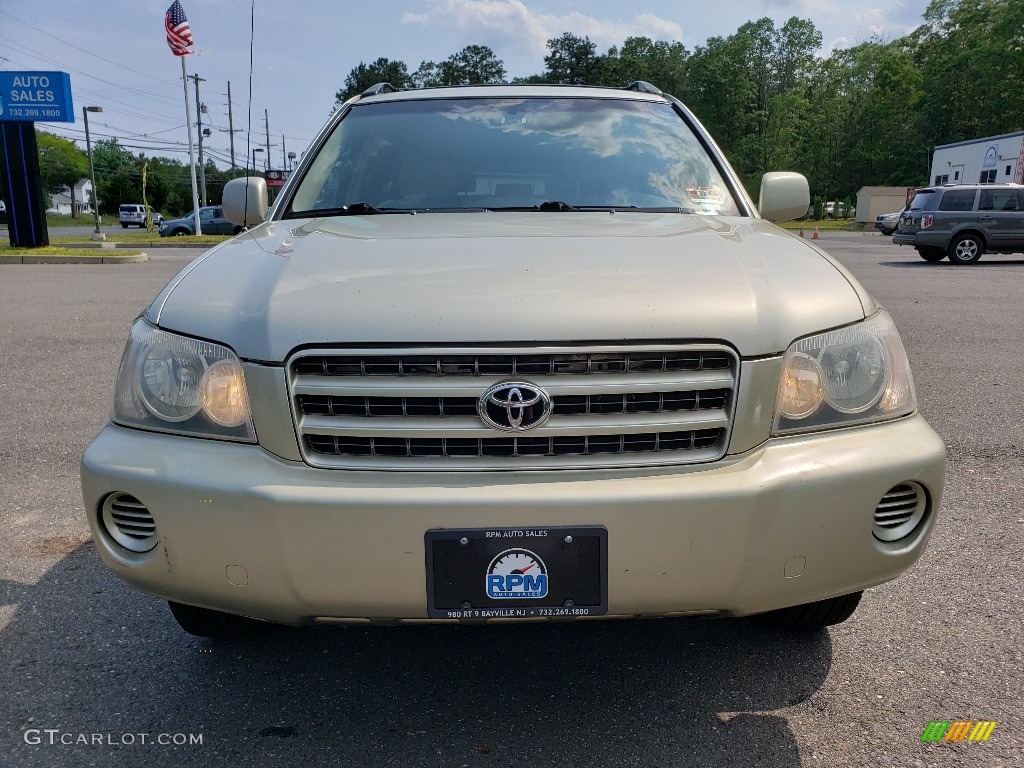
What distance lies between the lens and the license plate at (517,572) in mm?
1705

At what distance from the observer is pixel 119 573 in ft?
6.36

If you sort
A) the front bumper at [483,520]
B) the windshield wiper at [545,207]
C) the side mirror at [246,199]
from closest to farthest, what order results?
the front bumper at [483,520]
the windshield wiper at [545,207]
the side mirror at [246,199]

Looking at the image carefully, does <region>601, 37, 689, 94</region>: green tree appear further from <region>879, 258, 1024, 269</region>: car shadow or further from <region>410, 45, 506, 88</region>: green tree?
<region>879, 258, 1024, 269</region>: car shadow

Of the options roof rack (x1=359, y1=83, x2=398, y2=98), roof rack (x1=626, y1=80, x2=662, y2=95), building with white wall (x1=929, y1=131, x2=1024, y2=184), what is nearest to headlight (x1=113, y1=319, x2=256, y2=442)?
roof rack (x1=359, y1=83, x2=398, y2=98)

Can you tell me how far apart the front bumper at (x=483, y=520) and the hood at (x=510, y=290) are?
0.28 meters

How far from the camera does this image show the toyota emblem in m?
1.73

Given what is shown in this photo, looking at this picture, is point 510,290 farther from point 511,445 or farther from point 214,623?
point 214,623

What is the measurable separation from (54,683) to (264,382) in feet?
3.84

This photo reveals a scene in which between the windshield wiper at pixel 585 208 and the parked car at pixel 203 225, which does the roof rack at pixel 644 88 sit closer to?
the windshield wiper at pixel 585 208

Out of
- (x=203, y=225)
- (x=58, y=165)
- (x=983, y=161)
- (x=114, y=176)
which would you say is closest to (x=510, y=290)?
(x=203, y=225)

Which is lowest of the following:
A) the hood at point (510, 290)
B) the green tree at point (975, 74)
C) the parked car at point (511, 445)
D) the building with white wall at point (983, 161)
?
the parked car at point (511, 445)

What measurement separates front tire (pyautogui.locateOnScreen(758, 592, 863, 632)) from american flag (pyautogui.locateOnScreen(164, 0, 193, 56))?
2784cm

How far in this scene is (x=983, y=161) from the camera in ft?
144

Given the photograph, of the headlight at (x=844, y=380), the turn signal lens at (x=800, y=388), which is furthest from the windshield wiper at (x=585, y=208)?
the turn signal lens at (x=800, y=388)
